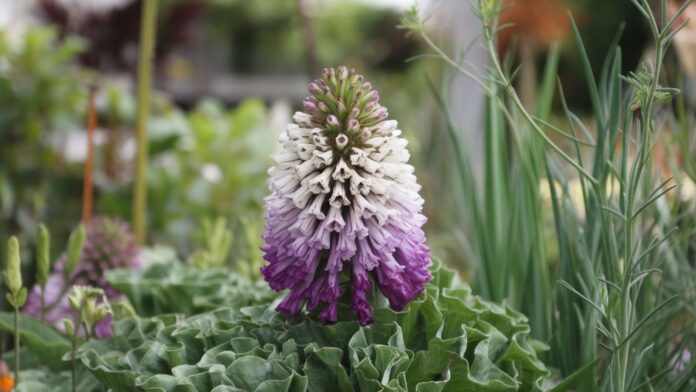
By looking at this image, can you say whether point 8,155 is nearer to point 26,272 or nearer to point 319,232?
point 26,272

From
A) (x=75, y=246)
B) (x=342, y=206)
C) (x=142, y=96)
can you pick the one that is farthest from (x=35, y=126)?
(x=342, y=206)

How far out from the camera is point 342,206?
834 millimetres

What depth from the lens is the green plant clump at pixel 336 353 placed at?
80 centimetres

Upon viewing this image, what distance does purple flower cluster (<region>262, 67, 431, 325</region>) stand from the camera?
0.81 m

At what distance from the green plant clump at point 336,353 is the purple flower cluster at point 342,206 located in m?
0.04

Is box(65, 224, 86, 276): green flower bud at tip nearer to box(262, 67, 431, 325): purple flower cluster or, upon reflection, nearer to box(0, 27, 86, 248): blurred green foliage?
box(262, 67, 431, 325): purple flower cluster

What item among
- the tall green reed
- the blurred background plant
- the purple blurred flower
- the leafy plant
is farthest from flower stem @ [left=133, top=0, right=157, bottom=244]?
the tall green reed

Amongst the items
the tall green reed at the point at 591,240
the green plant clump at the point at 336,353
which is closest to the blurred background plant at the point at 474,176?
the tall green reed at the point at 591,240

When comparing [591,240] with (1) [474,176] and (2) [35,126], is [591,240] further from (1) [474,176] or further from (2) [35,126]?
(2) [35,126]

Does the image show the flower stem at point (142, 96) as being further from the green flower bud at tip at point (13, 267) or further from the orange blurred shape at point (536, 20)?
the orange blurred shape at point (536, 20)

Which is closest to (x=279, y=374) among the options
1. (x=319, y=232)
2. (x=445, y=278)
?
(x=319, y=232)

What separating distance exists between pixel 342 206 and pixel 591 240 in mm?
339

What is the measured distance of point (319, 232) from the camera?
801 mm

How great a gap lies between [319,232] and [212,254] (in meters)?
0.76
